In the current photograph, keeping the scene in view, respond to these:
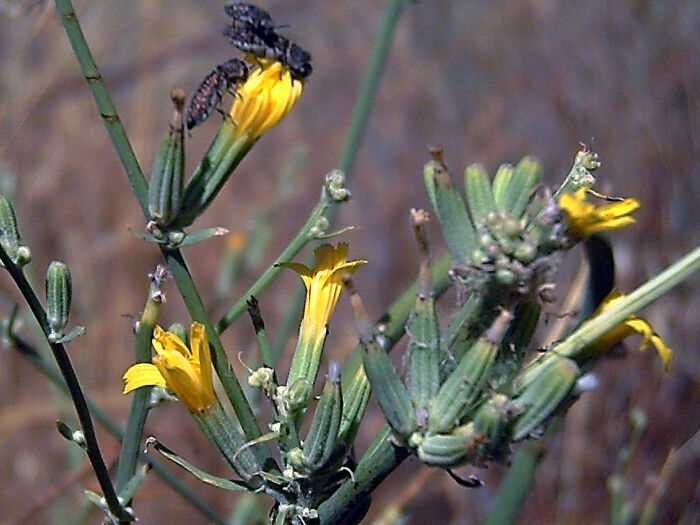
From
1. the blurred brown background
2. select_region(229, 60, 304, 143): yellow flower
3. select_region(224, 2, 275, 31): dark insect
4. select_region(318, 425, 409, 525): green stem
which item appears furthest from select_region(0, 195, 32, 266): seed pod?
the blurred brown background

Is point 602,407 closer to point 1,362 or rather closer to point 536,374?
point 1,362

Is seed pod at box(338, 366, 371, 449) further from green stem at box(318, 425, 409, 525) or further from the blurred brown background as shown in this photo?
the blurred brown background

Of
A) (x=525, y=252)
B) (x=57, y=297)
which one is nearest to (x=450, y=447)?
(x=525, y=252)

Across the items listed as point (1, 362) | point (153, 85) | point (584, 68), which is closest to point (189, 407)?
point (1, 362)

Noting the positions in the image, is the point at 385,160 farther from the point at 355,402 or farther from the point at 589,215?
the point at 589,215

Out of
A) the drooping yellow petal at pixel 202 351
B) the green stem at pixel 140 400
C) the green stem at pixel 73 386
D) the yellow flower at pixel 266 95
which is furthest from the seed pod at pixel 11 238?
the yellow flower at pixel 266 95
